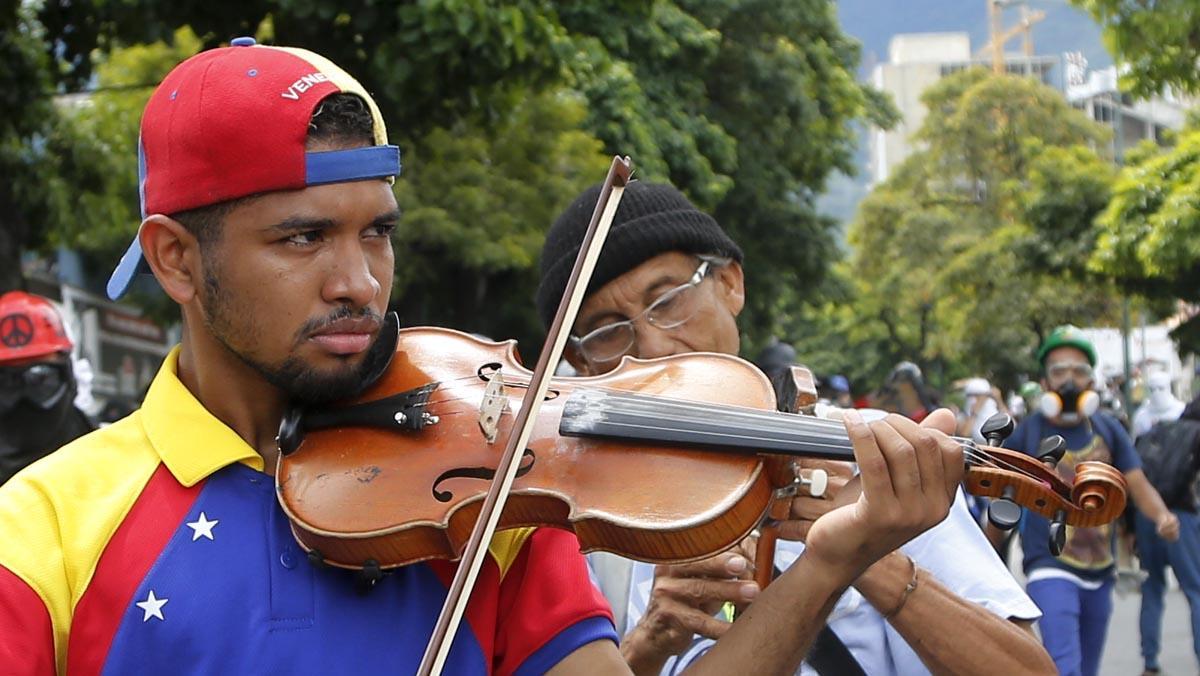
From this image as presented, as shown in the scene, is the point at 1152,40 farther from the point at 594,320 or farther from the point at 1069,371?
the point at 594,320

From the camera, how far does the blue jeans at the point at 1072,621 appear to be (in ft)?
22.5

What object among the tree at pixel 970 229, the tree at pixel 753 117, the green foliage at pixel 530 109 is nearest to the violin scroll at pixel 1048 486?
the green foliage at pixel 530 109

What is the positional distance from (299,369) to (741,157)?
65.5 feet

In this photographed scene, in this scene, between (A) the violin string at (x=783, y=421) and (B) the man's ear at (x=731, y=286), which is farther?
(B) the man's ear at (x=731, y=286)

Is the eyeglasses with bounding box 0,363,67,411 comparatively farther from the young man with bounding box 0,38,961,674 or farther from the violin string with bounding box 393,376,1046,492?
the violin string with bounding box 393,376,1046,492

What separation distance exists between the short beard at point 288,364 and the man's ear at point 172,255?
4 centimetres

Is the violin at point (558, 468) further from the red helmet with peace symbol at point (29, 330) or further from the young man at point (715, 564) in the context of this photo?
the red helmet with peace symbol at point (29, 330)

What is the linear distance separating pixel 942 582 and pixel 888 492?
81 centimetres

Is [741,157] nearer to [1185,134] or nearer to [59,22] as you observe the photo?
[1185,134]

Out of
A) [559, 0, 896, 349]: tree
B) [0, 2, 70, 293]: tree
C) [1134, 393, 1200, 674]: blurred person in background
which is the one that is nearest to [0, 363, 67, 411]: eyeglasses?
[0, 2, 70, 293]: tree

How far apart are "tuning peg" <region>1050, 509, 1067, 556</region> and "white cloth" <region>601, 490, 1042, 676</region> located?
0.60 m

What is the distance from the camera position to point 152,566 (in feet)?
6.31

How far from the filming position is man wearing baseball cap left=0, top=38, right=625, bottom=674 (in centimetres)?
189

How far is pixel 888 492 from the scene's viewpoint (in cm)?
199
